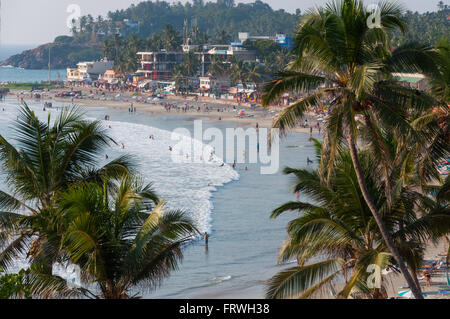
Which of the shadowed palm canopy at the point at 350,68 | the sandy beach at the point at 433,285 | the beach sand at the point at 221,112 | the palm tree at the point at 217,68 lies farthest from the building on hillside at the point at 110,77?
the shadowed palm canopy at the point at 350,68

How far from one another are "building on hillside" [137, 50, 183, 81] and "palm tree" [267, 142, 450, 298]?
107472mm

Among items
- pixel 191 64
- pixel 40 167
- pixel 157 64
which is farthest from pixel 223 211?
pixel 157 64

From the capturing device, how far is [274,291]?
27.5ft

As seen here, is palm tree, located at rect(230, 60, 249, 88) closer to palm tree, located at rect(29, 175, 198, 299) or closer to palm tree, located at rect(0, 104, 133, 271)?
palm tree, located at rect(0, 104, 133, 271)

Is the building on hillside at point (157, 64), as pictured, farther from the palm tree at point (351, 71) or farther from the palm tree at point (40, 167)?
the palm tree at point (351, 71)

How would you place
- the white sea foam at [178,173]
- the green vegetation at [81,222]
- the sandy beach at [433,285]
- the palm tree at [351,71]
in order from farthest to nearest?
the white sea foam at [178,173] < the sandy beach at [433,285] < the palm tree at [351,71] < the green vegetation at [81,222]

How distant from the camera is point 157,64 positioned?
117 metres

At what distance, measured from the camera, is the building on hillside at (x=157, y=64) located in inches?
4567

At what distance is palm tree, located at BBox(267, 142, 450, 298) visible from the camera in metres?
8.47

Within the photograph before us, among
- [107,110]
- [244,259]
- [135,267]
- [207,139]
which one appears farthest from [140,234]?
[107,110]
